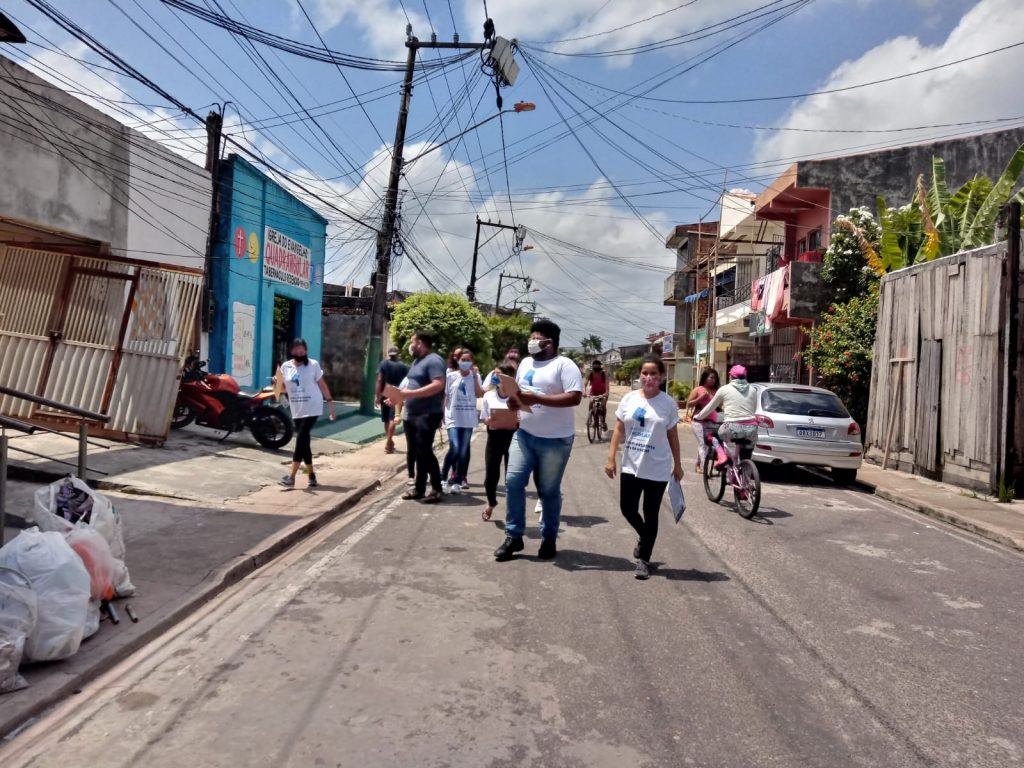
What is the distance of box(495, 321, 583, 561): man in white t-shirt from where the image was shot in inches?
250

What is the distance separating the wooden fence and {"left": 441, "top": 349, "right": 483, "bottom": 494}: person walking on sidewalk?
285 inches

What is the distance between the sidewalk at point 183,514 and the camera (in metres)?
4.29

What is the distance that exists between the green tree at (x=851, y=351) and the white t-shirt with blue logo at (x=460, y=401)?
10.5 meters

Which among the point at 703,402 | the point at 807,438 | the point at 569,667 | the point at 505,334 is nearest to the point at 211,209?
the point at 703,402

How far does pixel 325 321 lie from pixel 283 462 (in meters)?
17.9

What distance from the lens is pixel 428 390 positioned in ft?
28.1

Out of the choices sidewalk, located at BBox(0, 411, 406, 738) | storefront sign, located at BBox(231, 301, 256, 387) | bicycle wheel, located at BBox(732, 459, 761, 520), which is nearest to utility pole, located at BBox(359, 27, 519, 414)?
storefront sign, located at BBox(231, 301, 256, 387)

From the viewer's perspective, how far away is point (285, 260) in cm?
2292

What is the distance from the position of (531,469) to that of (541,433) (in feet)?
1.09

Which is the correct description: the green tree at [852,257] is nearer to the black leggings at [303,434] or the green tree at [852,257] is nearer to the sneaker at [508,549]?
the black leggings at [303,434]

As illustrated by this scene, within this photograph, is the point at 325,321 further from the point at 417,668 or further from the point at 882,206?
the point at 417,668

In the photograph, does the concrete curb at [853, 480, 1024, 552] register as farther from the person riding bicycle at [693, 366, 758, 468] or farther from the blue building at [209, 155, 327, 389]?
the blue building at [209, 155, 327, 389]

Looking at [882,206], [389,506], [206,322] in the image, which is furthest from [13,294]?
[882,206]

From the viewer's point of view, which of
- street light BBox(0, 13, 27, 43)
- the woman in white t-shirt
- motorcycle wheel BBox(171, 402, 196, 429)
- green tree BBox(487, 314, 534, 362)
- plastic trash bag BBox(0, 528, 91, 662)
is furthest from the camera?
green tree BBox(487, 314, 534, 362)
